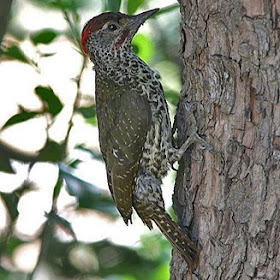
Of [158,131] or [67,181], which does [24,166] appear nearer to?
[67,181]

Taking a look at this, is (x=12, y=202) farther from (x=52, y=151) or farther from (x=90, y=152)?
(x=90, y=152)

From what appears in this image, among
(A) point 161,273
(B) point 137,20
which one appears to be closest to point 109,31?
(B) point 137,20

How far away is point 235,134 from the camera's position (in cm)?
318

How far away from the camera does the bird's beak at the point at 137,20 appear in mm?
3677

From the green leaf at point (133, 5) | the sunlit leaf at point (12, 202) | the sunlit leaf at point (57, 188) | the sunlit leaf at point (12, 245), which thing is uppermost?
the green leaf at point (133, 5)

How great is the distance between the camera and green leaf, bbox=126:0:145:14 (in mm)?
3665

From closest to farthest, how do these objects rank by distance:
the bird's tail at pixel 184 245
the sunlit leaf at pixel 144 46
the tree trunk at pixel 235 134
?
the tree trunk at pixel 235 134, the bird's tail at pixel 184 245, the sunlit leaf at pixel 144 46

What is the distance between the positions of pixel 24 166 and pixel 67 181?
0.84 ft

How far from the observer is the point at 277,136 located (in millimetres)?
3098


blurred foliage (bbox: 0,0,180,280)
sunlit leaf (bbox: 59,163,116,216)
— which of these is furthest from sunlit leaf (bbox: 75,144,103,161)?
sunlit leaf (bbox: 59,163,116,216)

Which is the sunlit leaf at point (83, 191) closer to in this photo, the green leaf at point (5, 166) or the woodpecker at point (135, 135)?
the woodpecker at point (135, 135)

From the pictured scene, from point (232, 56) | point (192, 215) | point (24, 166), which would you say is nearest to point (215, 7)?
point (232, 56)

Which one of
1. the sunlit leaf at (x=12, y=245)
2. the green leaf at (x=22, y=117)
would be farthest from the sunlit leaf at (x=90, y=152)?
the sunlit leaf at (x=12, y=245)

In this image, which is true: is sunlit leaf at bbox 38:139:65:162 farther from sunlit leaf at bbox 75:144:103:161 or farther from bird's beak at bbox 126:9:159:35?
bird's beak at bbox 126:9:159:35
